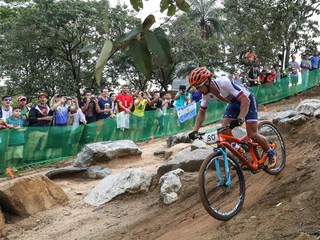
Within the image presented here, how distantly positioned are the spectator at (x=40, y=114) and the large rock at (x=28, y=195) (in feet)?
9.97

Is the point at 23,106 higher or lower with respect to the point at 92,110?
higher

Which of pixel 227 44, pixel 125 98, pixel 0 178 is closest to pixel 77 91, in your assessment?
pixel 227 44

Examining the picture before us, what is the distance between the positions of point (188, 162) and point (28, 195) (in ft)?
9.50

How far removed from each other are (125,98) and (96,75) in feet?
37.0

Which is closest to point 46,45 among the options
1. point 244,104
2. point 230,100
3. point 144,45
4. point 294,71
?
point 294,71

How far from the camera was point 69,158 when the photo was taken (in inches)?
414

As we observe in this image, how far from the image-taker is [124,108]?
39.3 feet

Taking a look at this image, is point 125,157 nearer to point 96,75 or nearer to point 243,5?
point 96,75

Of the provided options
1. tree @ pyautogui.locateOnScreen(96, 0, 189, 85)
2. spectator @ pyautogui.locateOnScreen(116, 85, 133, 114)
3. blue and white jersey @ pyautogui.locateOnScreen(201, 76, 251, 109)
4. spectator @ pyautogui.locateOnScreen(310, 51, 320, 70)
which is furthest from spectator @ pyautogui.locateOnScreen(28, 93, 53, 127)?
spectator @ pyautogui.locateOnScreen(310, 51, 320, 70)

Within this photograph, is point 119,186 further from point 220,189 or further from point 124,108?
point 124,108

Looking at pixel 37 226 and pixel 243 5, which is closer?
pixel 37 226

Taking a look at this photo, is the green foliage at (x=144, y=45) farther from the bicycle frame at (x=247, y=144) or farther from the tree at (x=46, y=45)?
the tree at (x=46, y=45)

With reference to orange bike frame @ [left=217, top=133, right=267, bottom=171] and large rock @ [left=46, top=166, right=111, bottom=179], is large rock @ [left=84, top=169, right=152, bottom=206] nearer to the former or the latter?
large rock @ [left=46, top=166, right=111, bottom=179]

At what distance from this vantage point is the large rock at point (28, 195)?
6562mm
